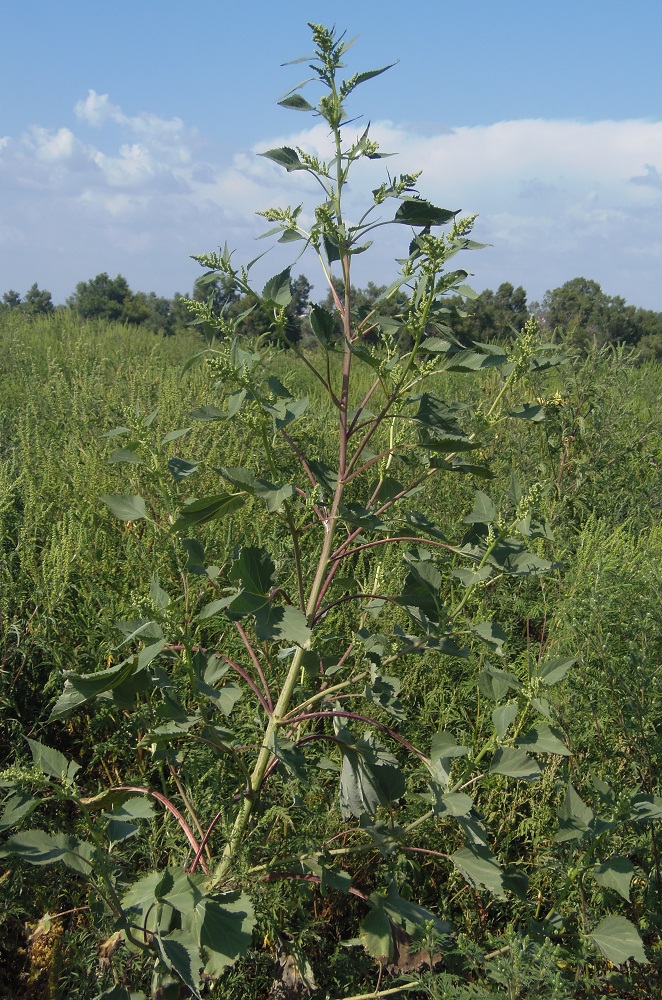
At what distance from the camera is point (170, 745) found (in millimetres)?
1843

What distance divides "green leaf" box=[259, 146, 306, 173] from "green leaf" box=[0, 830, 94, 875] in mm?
1149

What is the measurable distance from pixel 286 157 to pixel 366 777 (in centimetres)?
113

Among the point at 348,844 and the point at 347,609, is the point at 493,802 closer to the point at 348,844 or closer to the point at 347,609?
the point at 348,844

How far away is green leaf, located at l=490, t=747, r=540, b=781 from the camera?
1.33 meters

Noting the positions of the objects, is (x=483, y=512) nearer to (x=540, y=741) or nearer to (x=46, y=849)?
(x=540, y=741)

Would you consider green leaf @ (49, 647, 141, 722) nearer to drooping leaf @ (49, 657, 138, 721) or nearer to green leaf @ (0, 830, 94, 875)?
drooping leaf @ (49, 657, 138, 721)

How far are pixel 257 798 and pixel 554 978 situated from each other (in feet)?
1.85

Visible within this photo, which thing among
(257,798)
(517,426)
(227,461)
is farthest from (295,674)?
(517,426)

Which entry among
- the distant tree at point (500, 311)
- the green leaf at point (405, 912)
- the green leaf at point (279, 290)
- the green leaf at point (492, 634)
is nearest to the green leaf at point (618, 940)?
the green leaf at point (405, 912)

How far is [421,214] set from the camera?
129 cm

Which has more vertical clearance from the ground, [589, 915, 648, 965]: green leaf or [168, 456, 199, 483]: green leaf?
[168, 456, 199, 483]: green leaf

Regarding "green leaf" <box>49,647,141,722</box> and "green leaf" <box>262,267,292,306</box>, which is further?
"green leaf" <box>262,267,292,306</box>

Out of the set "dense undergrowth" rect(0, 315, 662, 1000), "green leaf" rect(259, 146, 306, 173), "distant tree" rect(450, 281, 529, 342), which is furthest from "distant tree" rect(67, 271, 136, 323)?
"green leaf" rect(259, 146, 306, 173)

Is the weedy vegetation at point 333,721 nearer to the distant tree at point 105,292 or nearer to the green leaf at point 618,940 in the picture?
the green leaf at point 618,940
